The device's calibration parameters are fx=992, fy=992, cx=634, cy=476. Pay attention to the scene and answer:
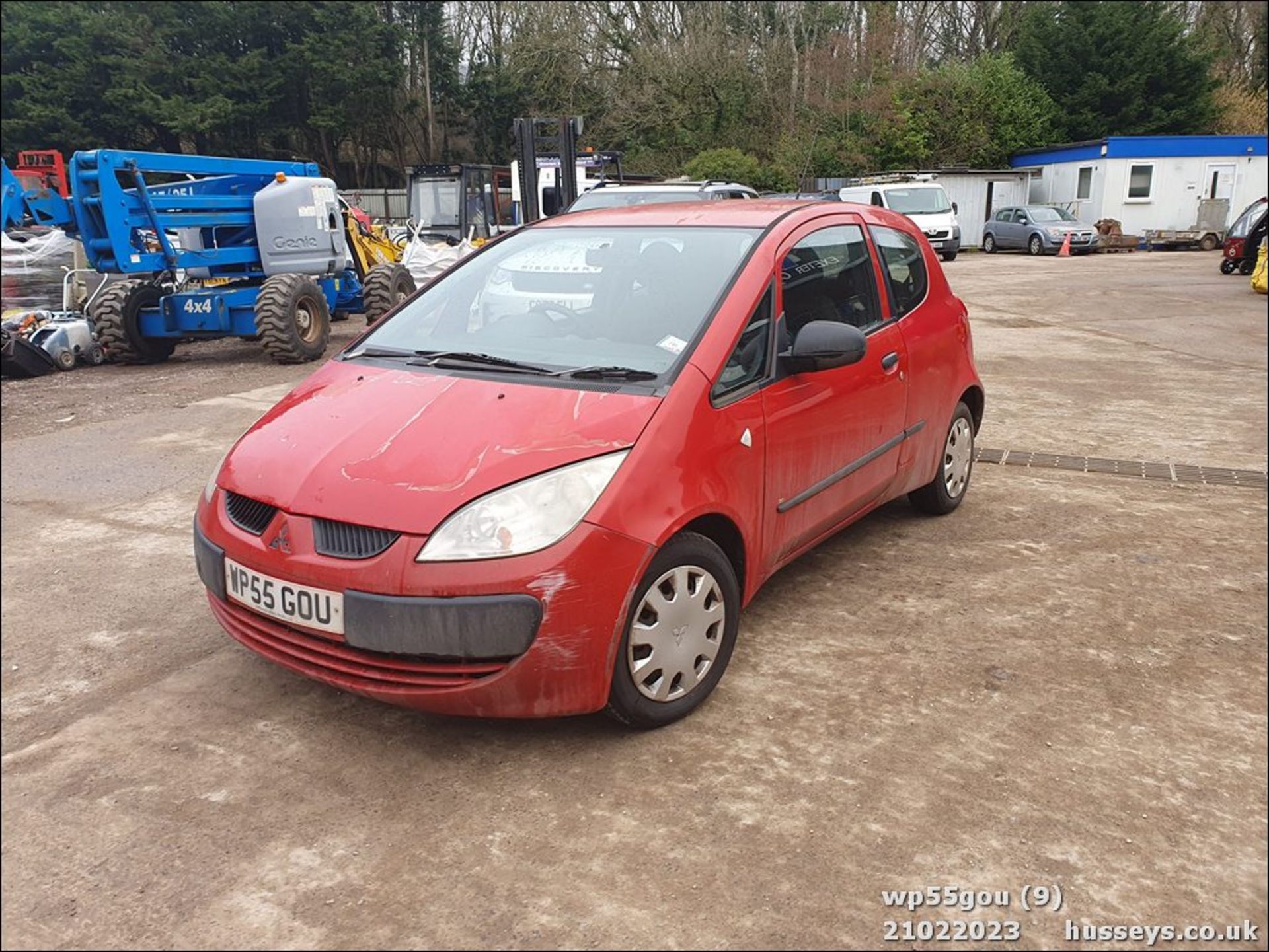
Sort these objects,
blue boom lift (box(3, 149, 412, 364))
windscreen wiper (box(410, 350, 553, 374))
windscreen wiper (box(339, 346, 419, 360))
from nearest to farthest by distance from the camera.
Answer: windscreen wiper (box(410, 350, 553, 374)) → windscreen wiper (box(339, 346, 419, 360)) → blue boom lift (box(3, 149, 412, 364))

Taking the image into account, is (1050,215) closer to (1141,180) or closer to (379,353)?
(1141,180)

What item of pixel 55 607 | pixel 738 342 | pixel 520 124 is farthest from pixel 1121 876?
pixel 520 124

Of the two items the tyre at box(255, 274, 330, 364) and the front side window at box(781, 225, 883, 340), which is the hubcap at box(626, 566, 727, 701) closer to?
the front side window at box(781, 225, 883, 340)

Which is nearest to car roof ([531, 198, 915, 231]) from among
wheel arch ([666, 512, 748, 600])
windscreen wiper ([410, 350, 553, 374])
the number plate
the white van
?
windscreen wiper ([410, 350, 553, 374])

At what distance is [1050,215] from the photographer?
2994 centimetres

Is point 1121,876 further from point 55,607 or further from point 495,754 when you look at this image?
point 55,607

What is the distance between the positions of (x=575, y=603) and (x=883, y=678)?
1.28 metres

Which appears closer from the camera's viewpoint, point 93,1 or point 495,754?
point 495,754

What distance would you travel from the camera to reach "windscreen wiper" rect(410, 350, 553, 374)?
3.42m

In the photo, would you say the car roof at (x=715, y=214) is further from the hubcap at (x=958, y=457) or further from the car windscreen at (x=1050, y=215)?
the car windscreen at (x=1050, y=215)

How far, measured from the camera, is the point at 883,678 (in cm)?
342

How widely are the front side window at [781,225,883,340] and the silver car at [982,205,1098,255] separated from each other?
27.5 meters

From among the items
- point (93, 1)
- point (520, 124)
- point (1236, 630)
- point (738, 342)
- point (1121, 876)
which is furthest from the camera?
point (520, 124)

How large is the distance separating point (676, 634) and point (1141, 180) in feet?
115
